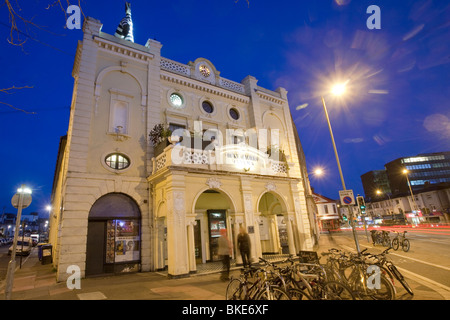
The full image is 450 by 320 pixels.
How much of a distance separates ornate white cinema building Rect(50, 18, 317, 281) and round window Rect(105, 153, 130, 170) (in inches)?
2.2

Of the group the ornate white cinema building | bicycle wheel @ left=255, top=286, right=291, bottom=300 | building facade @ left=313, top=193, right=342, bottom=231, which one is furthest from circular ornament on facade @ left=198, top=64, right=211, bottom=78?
building facade @ left=313, top=193, right=342, bottom=231

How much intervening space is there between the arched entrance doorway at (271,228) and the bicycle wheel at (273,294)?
485 inches

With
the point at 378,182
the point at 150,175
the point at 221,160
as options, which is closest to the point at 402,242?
the point at 221,160

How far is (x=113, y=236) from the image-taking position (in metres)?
12.0

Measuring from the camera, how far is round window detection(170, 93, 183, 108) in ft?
52.9

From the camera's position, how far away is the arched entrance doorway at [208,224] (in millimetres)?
14945

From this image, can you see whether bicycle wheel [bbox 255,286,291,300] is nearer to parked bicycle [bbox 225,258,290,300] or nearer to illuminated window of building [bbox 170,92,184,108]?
parked bicycle [bbox 225,258,290,300]

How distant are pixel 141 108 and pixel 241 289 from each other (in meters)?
12.1

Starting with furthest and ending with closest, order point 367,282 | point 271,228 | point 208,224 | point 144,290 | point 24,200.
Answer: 1. point 271,228
2. point 208,224
3. point 144,290
4. point 24,200
5. point 367,282

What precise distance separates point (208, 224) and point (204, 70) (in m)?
11.1

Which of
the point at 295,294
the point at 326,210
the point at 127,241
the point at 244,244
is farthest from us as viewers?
the point at 326,210

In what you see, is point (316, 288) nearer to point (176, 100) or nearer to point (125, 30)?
point (176, 100)

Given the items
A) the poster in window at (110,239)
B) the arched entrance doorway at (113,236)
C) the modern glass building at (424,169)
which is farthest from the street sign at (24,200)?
the modern glass building at (424,169)
